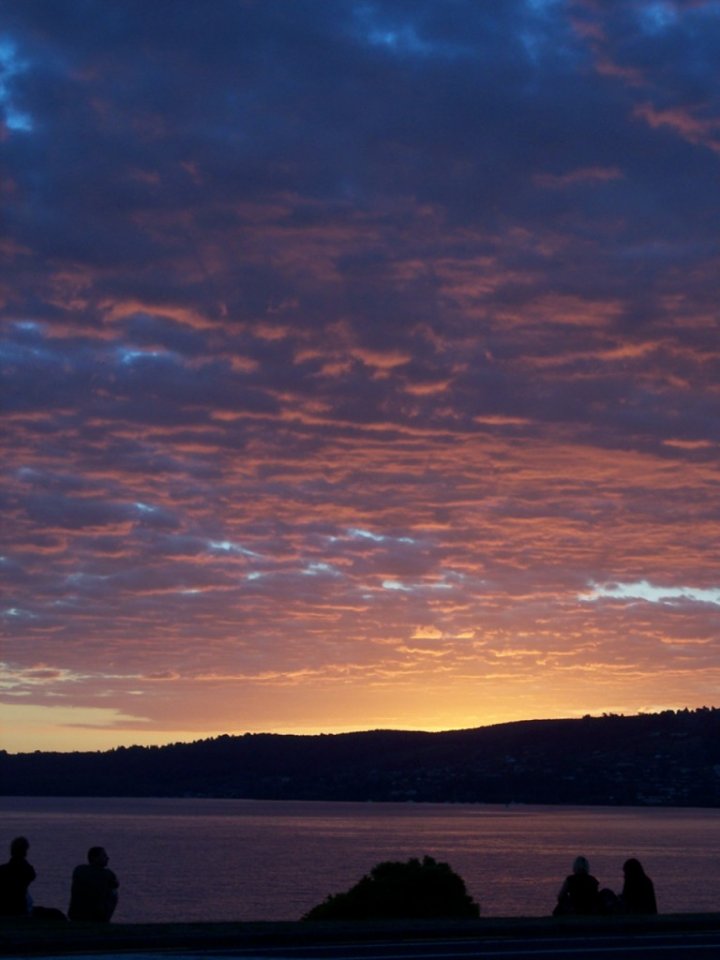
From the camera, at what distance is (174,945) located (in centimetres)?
1423

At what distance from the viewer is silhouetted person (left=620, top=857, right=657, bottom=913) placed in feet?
62.5

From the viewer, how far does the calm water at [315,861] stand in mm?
66250

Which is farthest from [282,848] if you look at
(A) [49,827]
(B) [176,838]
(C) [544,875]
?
(A) [49,827]

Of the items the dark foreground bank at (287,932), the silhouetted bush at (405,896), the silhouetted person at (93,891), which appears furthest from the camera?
the silhouetted bush at (405,896)

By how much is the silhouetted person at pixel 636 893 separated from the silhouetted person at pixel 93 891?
7079mm

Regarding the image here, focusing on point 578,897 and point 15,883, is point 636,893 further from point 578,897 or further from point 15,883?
point 15,883

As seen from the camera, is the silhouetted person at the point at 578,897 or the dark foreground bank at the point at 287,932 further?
the silhouetted person at the point at 578,897

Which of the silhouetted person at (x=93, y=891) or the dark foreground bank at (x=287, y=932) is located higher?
the silhouetted person at (x=93, y=891)

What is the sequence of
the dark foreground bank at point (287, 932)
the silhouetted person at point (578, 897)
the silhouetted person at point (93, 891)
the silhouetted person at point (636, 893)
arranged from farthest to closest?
the silhouetted person at point (636, 893) < the silhouetted person at point (578, 897) < the silhouetted person at point (93, 891) < the dark foreground bank at point (287, 932)

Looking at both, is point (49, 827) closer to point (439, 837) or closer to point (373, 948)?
point (439, 837)

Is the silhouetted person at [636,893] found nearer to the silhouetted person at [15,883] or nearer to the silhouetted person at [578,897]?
the silhouetted person at [578,897]

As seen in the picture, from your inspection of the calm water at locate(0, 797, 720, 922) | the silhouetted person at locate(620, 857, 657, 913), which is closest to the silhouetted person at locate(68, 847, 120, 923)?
the silhouetted person at locate(620, 857, 657, 913)

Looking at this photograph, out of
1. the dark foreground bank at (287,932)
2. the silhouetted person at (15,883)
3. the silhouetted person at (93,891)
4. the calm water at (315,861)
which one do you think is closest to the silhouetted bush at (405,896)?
the dark foreground bank at (287,932)

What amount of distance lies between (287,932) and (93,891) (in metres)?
2.93
